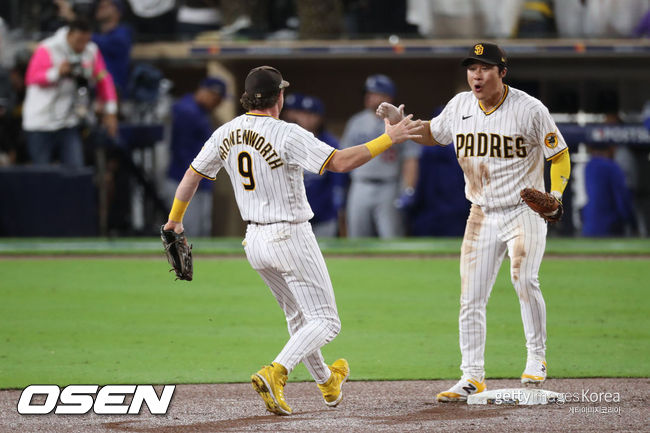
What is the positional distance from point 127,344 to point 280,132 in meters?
2.94

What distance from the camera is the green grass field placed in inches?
281

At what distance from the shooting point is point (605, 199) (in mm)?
14062

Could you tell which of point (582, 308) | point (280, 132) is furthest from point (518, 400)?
point (582, 308)

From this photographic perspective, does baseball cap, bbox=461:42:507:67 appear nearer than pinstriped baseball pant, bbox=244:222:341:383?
No

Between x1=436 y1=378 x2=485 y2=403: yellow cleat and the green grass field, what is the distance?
30.4 inches

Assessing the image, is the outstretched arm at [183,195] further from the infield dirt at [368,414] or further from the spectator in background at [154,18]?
the spectator in background at [154,18]

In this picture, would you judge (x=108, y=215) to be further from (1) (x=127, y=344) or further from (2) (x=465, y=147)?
(2) (x=465, y=147)

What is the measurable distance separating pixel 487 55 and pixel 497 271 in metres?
1.20

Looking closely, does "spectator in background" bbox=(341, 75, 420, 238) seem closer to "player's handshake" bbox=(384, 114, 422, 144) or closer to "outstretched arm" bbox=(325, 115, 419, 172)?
"player's handshake" bbox=(384, 114, 422, 144)

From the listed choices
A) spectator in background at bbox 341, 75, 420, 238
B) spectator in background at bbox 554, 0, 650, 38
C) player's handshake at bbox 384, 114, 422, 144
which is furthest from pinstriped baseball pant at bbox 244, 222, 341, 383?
spectator in background at bbox 554, 0, 650, 38

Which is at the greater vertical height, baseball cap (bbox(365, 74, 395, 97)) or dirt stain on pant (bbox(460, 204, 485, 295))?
baseball cap (bbox(365, 74, 395, 97))

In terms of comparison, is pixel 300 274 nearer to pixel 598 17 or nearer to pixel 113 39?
pixel 113 39

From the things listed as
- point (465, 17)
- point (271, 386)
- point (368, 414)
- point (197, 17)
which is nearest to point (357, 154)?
point (271, 386)

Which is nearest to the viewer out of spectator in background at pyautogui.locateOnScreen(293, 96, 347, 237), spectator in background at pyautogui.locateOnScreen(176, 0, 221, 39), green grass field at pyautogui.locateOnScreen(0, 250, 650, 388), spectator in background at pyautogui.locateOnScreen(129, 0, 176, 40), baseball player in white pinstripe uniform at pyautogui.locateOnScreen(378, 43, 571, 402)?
baseball player in white pinstripe uniform at pyautogui.locateOnScreen(378, 43, 571, 402)
